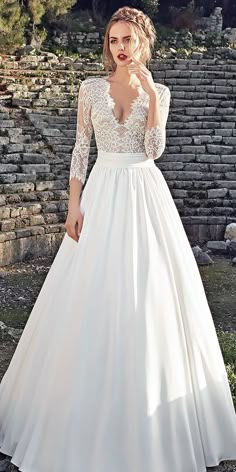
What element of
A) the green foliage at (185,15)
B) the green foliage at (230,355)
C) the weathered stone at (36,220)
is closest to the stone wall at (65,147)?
the weathered stone at (36,220)

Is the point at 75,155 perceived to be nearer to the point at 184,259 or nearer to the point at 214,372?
the point at 184,259

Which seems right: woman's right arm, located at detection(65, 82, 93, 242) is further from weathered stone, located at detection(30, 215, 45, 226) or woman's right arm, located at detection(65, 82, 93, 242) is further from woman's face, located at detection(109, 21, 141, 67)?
weathered stone, located at detection(30, 215, 45, 226)

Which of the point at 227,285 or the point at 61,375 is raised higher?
the point at 61,375

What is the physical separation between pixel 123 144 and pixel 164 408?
1107 mm

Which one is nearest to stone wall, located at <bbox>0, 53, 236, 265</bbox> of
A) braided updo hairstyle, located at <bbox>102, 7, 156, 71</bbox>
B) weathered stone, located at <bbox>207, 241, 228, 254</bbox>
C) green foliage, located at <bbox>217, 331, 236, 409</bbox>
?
weathered stone, located at <bbox>207, 241, 228, 254</bbox>

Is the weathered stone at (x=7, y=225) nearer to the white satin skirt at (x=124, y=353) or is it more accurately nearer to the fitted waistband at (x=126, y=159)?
the white satin skirt at (x=124, y=353)

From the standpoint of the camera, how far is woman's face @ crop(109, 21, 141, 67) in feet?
9.75

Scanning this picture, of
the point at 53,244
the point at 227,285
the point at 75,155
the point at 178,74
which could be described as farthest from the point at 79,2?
the point at 75,155

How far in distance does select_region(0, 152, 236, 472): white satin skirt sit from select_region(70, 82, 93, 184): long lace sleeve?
81mm

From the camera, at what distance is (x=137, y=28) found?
9.77ft

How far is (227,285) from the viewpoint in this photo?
320 inches

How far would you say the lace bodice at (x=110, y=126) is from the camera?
9.82 feet

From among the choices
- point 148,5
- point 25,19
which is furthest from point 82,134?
point 148,5

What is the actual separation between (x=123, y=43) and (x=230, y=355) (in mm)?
2246
